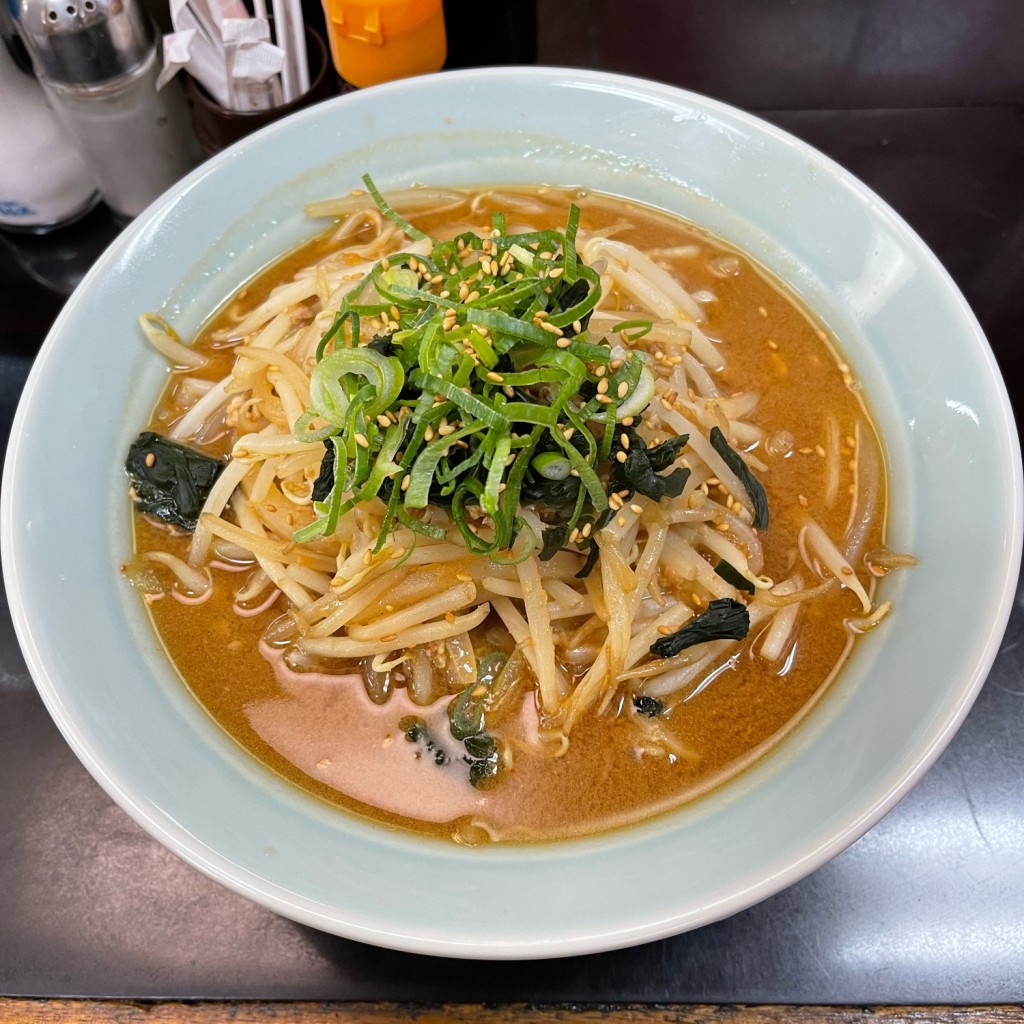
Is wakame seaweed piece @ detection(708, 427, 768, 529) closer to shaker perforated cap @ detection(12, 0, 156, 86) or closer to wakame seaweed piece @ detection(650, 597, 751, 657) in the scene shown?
wakame seaweed piece @ detection(650, 597, 751, 657)

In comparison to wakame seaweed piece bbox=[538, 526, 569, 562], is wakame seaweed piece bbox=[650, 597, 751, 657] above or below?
below

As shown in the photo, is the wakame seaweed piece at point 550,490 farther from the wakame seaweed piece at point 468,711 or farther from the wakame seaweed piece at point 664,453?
the wakame seaweed piece at point 468,711

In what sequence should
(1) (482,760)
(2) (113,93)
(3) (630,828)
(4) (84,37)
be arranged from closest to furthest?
(3) (630,828) < (1) (482,760) < (4) (84,37) < (2) (113,93)

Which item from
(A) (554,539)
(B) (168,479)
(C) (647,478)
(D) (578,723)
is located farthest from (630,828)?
(B) (168,479)

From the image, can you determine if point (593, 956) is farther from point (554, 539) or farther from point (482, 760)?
point (554, 539)

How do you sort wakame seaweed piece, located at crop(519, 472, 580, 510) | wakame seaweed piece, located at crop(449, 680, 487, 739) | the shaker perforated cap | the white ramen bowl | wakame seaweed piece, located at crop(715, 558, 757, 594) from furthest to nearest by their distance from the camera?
the shaker perforated cap, wakame seaweed piece, located at crop(715, 558, 757, 594), wakame seaweed piece, located at crop(449, 680, 487, 739), wakame seaweed piece, located at crop(519, 472, 580, 510), the white ramen bowl

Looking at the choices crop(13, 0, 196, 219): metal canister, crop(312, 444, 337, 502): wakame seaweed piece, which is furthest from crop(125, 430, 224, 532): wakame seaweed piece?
crop(13, 0, 196, 219): metal canister
